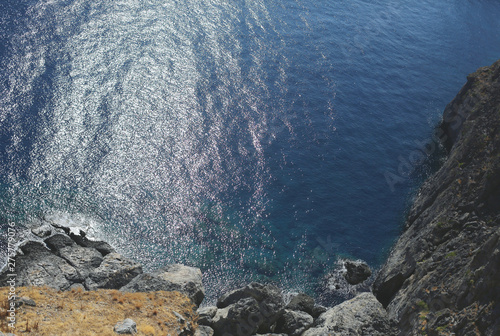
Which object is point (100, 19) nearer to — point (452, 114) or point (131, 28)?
point (131, 28)

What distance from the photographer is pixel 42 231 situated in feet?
164

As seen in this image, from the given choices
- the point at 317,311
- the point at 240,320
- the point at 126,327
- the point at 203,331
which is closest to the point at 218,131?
the point at 317,311

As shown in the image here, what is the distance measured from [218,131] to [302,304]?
31785 millimetres

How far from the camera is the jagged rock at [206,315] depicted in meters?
42.0

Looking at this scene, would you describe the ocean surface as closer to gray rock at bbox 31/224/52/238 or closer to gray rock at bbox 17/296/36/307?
gray rock at bbox 31/224/52/238

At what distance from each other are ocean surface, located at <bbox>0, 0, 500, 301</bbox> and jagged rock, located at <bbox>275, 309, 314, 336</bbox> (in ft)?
22.6

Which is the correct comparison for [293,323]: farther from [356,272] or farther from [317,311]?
[356,272]

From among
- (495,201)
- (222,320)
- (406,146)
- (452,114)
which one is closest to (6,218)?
(222,320)

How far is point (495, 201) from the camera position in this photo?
143 ft

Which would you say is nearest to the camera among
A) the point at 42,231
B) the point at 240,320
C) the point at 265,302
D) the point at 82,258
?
the point at 240,320

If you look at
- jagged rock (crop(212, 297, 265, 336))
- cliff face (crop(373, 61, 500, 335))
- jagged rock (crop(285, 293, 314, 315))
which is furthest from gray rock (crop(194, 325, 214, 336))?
cliff face (crop(373, 61, 500, 335))

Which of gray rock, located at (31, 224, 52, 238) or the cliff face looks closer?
the cliff face

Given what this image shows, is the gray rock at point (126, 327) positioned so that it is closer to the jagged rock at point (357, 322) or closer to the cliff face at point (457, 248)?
the jagged rock at point (357, 322)

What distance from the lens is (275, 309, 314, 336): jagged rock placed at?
44.6 metres
